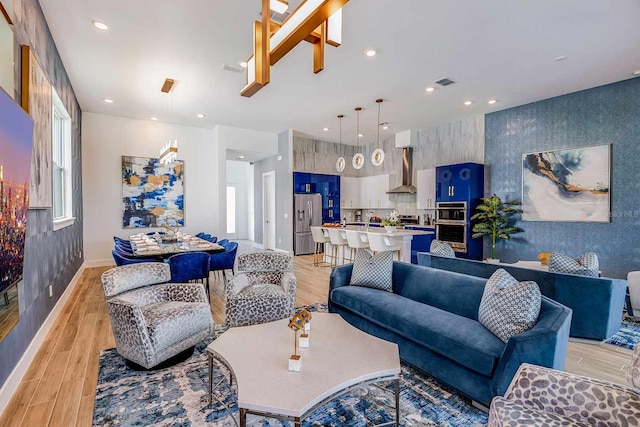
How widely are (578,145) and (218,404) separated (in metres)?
6.82

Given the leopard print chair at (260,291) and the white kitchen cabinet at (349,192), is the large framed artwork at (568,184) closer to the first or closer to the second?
the white kitchen cabinet at (349,192)

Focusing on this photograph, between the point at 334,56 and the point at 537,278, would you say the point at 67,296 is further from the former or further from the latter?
the point at 537,278

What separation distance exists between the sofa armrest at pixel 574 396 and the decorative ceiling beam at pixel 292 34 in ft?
5.98

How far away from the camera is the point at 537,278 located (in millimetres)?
3256

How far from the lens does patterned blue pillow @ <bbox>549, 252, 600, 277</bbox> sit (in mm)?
3178

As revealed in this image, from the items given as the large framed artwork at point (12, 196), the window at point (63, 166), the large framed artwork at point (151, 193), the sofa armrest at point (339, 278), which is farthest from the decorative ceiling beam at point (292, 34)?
the large framed artwork at point (151, 193)

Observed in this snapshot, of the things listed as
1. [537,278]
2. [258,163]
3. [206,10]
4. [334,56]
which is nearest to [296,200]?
[258,163]

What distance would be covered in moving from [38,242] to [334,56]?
4.02m

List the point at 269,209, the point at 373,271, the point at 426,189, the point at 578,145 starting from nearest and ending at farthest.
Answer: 1. the point at 373,271
2. the point at 578,145
3. the point at 426,189
4. the point at 269,209

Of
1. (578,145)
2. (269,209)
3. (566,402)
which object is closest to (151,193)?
(269,209)

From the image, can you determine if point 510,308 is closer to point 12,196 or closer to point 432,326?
point 432,326

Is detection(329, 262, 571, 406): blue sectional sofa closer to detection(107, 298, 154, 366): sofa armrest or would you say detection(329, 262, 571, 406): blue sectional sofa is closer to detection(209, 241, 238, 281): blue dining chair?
detection(107, 298, 154, 366): sofa armrest

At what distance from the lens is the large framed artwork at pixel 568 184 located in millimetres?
5305

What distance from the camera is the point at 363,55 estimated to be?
4.26m
